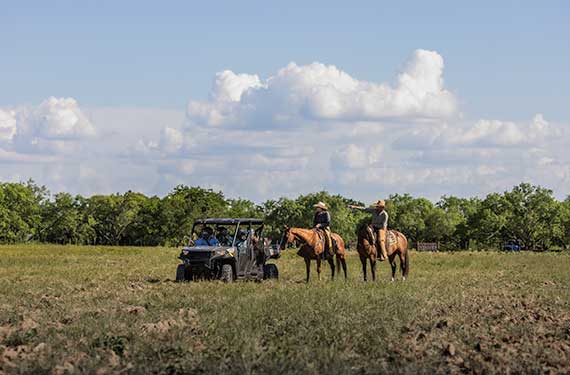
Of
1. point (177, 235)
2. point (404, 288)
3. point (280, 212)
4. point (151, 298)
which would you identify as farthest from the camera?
point (280, 212)

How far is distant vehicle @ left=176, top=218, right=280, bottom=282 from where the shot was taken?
1005 inches

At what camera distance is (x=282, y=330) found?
48.1 feet

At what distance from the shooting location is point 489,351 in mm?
13297

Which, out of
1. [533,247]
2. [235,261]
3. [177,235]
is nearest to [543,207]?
[533,247]

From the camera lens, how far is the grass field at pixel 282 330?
12.1 m

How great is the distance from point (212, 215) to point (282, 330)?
4079 inches

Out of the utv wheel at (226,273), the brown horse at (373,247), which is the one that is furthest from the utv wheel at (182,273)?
the brown horse at (373,247)

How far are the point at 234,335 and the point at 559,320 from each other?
6827 mm

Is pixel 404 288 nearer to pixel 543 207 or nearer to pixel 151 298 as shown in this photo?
pixel 151 298

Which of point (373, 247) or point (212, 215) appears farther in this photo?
point (212, 215)

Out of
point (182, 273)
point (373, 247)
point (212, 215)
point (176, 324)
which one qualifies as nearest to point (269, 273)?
point (182, 273)

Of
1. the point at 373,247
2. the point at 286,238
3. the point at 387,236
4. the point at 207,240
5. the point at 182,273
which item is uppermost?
the point at 387,236

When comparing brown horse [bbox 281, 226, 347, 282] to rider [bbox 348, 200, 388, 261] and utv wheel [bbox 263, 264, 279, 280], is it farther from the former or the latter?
rider [bbox 348, 200, 388, 261]

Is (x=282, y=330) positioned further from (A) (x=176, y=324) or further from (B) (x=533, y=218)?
(B) (x=533, y=218)
